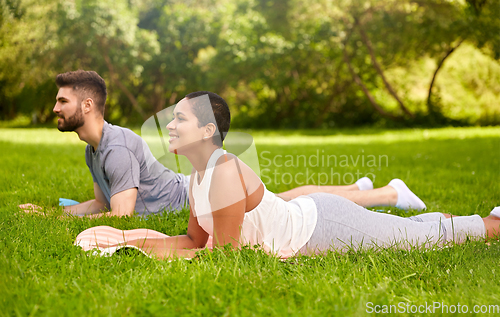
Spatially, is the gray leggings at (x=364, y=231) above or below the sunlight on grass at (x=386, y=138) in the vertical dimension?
above

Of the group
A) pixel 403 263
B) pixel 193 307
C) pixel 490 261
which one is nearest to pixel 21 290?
pixel 193 307

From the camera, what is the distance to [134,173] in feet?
10.5

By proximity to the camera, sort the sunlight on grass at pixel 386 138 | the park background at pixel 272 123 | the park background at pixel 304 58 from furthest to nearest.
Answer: the park background at pixel 304 58 < the sunlight on grass at pixel 386 138 < the park background at pixel 272 123

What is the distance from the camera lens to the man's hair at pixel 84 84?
3.22 meters

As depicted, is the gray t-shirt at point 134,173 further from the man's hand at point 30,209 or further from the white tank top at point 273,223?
the white tank top at point 273,223

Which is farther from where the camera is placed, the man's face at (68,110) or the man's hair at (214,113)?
the man's face at (68,110)

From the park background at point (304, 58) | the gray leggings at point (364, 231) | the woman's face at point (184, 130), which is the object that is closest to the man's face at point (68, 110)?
the woman's face at point (184, 130)

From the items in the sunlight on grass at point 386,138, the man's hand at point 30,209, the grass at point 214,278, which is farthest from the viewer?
the sunlight on grass at point 386,138

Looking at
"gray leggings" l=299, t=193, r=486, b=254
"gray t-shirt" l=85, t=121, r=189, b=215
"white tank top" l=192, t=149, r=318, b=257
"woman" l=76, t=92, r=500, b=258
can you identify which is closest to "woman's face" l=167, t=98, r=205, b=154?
"woman" l=76, t=92, r=500, b=258

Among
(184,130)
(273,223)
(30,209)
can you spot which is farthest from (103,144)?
(273,223)

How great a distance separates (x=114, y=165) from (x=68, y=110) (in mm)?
591

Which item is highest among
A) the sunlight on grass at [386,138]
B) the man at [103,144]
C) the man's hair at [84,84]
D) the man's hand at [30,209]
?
the man's hair at [84,84]

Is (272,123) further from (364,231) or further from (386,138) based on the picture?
(364,231)

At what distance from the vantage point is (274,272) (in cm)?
217
